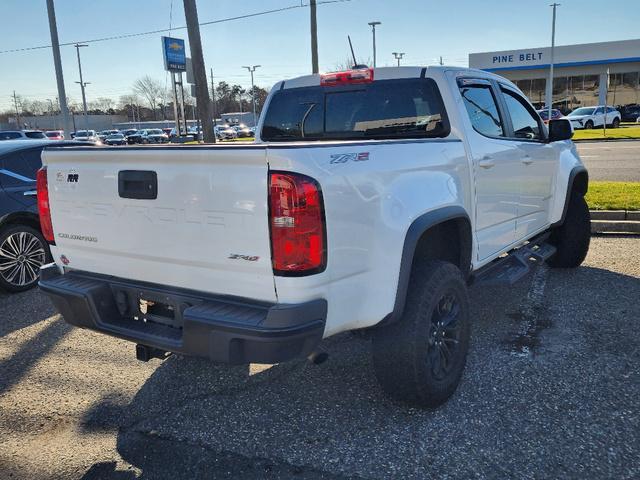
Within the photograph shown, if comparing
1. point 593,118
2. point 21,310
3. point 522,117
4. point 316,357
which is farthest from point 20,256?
point 593,118

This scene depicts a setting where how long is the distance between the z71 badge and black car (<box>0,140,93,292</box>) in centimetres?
458

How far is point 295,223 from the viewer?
7.59 feet

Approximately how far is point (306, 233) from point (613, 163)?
15460 mm

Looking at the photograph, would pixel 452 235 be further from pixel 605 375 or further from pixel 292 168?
pixel 292 168

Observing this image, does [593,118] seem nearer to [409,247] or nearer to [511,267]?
[511,267]

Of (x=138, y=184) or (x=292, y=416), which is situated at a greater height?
(x=138, y=184)

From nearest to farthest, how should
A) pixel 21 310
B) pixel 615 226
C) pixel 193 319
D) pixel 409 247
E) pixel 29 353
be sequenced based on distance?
1. pixel 193 319
2. pixel 409 247
3. pixel 29 353
4. pixel 21 310
5. pixel 615 226

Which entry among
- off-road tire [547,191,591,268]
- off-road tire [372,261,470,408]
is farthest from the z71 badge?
off-road tire [547,191,591,268]

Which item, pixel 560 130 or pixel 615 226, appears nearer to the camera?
pixel 560 130

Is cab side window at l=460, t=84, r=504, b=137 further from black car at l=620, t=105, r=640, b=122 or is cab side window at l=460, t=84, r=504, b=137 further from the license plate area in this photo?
black car at l=620, t=105, r=640, b=122

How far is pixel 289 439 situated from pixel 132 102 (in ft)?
397

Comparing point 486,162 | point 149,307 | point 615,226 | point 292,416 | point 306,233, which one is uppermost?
point 486,162

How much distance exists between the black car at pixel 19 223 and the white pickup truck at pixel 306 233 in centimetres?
287

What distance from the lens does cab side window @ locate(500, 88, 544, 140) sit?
463 cm
